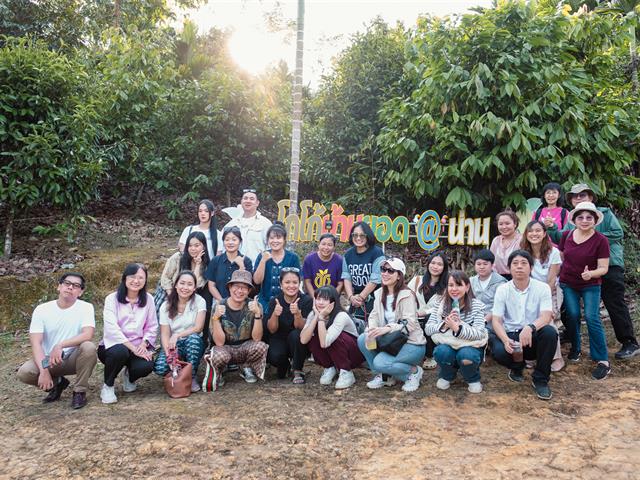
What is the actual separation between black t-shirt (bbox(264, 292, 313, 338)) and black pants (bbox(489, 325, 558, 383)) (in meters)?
1.53

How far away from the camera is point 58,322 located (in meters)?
3.72

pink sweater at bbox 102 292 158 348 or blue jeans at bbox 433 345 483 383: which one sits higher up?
pink sweater at bbox 102 292 158 348

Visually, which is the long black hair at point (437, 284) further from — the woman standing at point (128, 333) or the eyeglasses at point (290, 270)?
the woman standing at point (128, 333)

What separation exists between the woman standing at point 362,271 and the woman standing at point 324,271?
0.07 meters

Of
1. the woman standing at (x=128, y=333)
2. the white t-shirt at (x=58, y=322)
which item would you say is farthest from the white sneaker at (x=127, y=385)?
the white t-shirt at (x=58, y=322)

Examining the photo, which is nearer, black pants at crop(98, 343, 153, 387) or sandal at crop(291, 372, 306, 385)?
black pants at crop(98, 343, 153, 387)

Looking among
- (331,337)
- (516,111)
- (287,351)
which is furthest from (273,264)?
(516,111)

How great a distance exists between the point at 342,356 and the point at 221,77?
21.2 feet

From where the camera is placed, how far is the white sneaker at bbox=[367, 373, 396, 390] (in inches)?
157

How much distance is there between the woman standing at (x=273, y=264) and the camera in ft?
14.4

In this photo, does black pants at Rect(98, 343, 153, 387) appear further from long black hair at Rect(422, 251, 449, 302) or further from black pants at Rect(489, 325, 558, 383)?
black pants at Rect(489, 325, 558, 383)

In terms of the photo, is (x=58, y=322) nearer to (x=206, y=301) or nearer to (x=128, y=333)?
(x=128, y=333)

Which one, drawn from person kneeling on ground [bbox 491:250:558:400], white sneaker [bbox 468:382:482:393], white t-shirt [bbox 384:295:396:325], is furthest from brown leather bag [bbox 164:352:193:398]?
person kneeling on ground [bbox 491:250:558:400]

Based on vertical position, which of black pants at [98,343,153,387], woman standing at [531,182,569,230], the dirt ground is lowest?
the dirt ground
